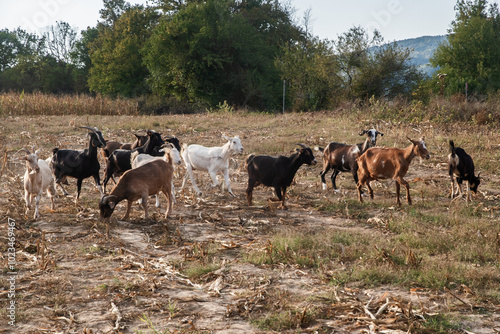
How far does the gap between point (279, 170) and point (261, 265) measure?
4151 millimetres

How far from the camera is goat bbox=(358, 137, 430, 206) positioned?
35.4 feet

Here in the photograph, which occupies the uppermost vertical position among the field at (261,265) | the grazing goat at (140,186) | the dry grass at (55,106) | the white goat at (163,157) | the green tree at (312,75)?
the green tree at (312,75)

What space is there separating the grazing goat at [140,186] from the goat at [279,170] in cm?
215

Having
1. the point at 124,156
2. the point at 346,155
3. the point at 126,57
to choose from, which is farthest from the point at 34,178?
the point at 126,57

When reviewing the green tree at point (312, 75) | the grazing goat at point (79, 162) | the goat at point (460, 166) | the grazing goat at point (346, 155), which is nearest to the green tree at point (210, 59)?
the green tree at point (312, 75)

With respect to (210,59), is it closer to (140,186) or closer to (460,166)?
(460,166)

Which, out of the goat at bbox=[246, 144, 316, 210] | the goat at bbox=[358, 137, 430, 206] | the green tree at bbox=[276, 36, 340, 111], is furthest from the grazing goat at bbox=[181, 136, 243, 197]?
the green tree at bbox=[276, 36, 340, 111]

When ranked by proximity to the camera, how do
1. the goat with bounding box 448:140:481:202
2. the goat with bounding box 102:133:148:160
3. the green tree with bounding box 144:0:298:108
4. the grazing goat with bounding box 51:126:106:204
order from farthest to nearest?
the green tree with bounding box 144:0:298:108 < the goat with bounding box 102:133:148:160 < the goat with bounding box 448:140:481:202 < the grazing goat with bounding box 51:126:106:204

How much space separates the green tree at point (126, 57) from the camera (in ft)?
164

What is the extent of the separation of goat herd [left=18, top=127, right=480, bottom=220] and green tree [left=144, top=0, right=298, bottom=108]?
91.1ft

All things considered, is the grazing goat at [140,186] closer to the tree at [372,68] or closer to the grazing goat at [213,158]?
the grazing goat at [213,158]

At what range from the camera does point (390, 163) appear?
436 inches

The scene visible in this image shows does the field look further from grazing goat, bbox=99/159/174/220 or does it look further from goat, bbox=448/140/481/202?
goat, bbox=448/140/481/202

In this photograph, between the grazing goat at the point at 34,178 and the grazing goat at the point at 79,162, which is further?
the grazing goat at the point at 79,162
